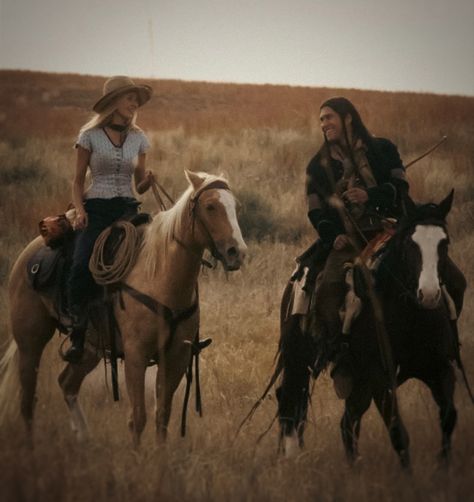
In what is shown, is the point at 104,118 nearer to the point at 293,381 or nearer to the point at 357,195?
the point at 357,195

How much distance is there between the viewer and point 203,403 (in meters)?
8.42

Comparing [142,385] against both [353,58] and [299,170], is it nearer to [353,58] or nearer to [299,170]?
[353,58]

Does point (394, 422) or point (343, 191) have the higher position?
point (343, 191)

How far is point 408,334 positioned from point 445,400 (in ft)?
1.47

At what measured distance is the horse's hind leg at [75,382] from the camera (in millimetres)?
7578

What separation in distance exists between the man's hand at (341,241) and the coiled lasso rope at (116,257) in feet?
4.25

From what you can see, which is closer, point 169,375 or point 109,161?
point 169,375

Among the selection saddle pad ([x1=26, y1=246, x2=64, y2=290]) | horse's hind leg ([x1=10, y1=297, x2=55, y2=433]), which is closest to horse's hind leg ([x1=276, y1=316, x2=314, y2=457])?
saddle pad ([x1=26, y1=246, x2=64, y2=290])

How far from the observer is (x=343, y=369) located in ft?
21.2

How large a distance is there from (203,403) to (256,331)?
234 centimetres

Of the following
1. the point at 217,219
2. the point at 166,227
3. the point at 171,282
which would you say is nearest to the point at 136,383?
the point at 171,282

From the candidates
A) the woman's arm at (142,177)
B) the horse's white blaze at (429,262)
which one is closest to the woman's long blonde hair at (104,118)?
the woman's arm at (142,177)

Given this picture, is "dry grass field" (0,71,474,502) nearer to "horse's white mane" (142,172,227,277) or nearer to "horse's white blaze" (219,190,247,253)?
"horse's white mane" (142,172,227,277)

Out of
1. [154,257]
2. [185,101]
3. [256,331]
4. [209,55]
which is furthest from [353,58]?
[185,101]
